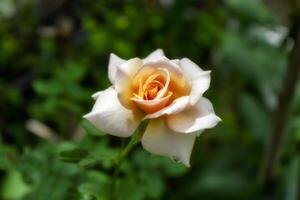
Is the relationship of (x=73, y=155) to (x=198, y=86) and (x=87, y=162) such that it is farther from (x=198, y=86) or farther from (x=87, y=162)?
(x=198, y=86)

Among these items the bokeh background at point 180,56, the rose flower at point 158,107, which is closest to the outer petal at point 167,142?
the rose flower at point 158,107

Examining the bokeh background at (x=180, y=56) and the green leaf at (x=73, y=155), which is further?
the bokeh background at (x=180, y=56)

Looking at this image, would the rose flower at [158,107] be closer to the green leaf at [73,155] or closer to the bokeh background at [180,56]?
the green leaf at [73,155]

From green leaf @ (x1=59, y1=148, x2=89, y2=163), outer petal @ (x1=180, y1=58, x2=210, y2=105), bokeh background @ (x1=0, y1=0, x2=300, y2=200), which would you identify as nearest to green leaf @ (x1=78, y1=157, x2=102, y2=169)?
green leaf @ (x1=59, y1=148, x2=89, y2=163)

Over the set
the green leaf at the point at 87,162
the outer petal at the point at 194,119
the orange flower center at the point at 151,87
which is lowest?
the green leaf at the point at 87,162

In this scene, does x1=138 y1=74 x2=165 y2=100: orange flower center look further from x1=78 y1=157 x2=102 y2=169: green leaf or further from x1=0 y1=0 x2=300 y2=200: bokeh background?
x1=0 y1=0 x2=300 y2=200: bokeh background

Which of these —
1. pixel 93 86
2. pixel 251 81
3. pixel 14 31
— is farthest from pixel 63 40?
pixel 251 81

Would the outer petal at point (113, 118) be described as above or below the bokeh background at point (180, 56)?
above
